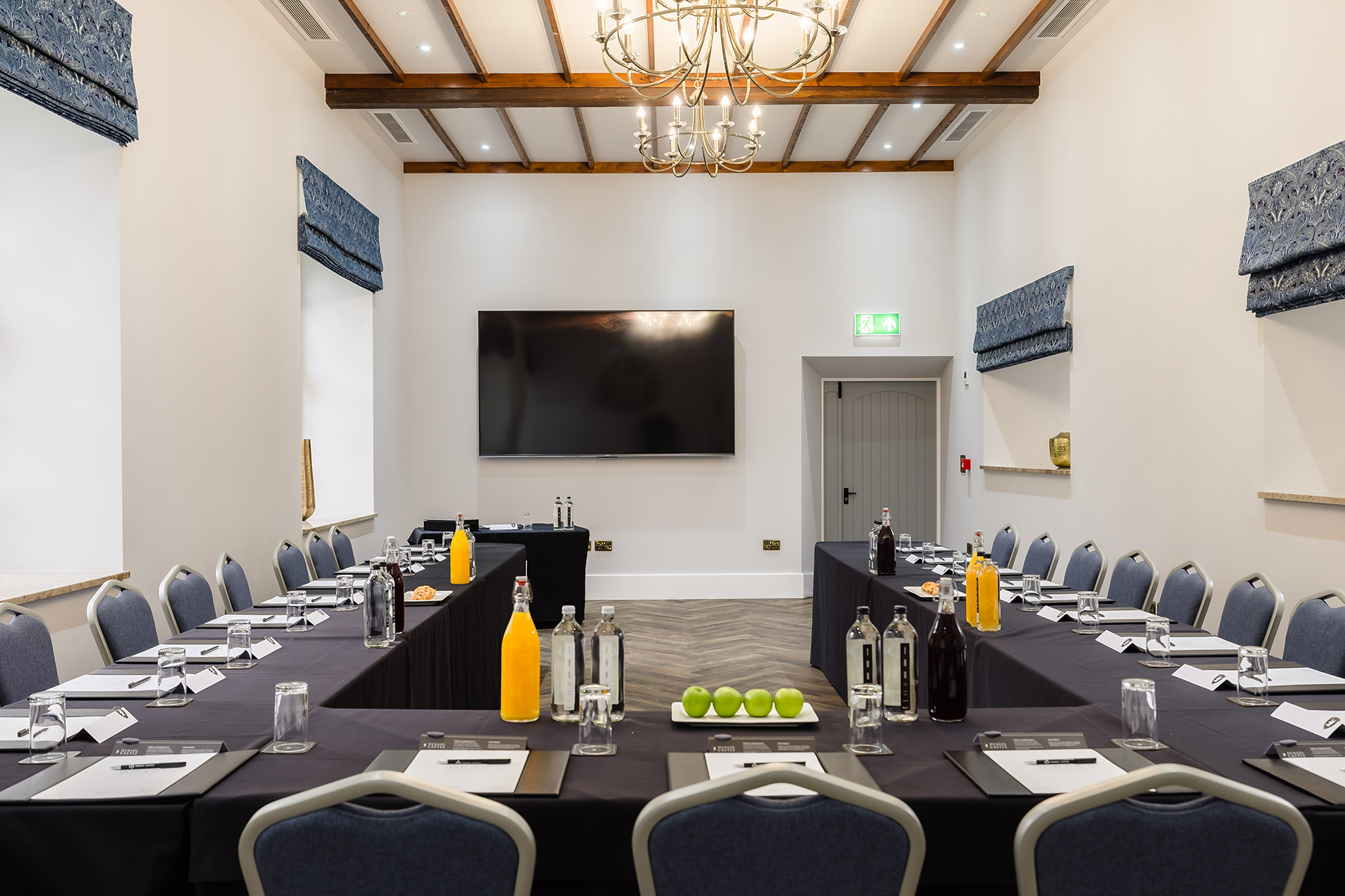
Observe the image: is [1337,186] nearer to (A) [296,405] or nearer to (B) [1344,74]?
(B) [1344,74]

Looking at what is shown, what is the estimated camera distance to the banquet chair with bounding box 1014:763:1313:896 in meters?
1.26

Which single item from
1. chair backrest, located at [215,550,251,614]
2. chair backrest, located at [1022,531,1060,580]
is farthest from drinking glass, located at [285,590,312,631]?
chair backrest, located at [1022,531,1060,580]

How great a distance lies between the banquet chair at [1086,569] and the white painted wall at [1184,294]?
0.62 m

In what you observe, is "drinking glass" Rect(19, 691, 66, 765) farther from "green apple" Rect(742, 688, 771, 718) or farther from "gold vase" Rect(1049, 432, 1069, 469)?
"gold vase" Rect(1049, 432, 1069, 469)

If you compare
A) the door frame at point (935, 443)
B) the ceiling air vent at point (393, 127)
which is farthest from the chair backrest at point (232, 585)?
the door frame at point (935, 443)

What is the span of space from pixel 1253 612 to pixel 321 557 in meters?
4.64

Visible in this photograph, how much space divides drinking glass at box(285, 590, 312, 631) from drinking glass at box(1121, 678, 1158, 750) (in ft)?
8.38

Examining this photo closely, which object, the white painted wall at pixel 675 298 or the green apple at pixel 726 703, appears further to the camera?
the white painted wall at pixel 675 298

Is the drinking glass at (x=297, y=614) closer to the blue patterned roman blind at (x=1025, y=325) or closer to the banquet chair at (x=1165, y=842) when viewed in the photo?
the banquet chair at (x=1165, y=842)

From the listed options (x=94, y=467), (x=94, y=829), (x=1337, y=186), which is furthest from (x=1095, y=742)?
(x=94, y=467)

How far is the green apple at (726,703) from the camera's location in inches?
79.1

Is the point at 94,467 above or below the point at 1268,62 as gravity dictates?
below

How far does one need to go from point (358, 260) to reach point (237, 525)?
2.68 meters

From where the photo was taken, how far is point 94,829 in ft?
4.95
